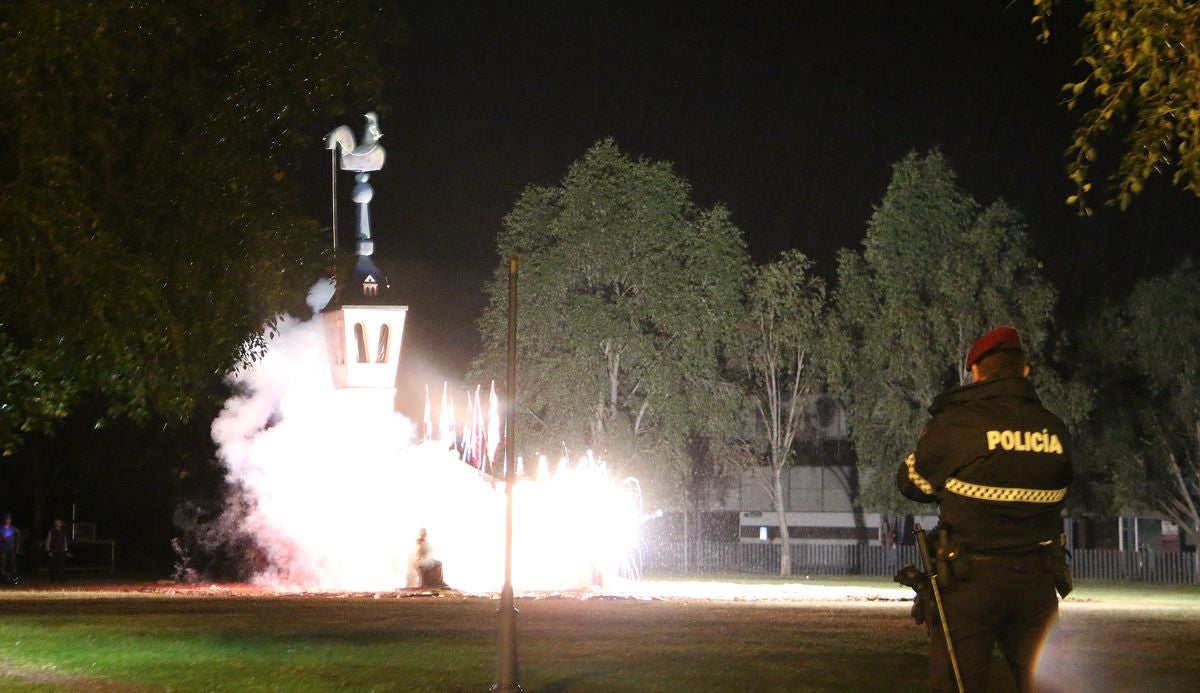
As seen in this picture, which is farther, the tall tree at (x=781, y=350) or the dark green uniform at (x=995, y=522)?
the tall tree at (x=781, y=350)

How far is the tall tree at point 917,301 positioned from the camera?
50750 millimetres

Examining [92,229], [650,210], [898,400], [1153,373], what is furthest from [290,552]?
[1153,373]

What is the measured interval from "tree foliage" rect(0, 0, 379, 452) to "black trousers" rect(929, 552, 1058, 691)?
897 cm

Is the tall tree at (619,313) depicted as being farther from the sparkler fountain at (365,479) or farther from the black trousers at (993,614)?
the black trousers at (993,614)

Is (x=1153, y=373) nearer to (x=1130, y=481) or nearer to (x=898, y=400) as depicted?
(x=1130, y=481)

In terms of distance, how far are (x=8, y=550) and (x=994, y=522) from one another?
37.2 m

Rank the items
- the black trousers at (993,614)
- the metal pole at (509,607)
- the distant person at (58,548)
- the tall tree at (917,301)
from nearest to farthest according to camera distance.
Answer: the black trousers at (993,614) < the metal pole at (509,607) < the distant person at (58,548) < the tall tree at (917,301)

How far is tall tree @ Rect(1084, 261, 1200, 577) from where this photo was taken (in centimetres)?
5328

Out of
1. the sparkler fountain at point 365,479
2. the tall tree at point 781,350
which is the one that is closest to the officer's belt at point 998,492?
the sparkler fountain at point 365,479

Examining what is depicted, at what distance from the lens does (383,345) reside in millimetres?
38688

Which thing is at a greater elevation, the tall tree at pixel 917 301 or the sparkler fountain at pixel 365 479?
A: the tall tree at pixel 917 301

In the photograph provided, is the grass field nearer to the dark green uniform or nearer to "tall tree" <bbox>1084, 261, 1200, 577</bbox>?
the dark green uniform

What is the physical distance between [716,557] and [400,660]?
46.5 m

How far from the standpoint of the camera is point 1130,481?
5378cm
